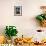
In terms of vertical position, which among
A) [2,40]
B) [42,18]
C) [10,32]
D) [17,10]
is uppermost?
[17,10]

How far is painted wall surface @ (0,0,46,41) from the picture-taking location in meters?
3.19

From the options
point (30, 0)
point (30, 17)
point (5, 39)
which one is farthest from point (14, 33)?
point (30, 0)

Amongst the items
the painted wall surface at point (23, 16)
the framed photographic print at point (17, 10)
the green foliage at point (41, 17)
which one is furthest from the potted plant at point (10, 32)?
the green foliage at point (41, 17)

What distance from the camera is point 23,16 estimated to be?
126 inches

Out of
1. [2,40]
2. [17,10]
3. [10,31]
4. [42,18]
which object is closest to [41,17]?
[42,18]

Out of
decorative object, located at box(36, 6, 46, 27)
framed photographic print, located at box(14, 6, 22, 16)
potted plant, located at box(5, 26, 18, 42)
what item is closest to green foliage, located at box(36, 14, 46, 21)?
decorative object, located at box(36, 6, 46, 27)

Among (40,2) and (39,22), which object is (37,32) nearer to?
(39,22)

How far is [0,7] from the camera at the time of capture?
3189 mm

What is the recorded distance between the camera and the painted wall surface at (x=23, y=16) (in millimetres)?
3186

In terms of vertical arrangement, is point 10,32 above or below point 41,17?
below

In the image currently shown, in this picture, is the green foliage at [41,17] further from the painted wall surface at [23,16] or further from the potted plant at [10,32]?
the potted plant at [10,32]

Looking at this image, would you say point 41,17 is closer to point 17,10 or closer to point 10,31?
point 17,10

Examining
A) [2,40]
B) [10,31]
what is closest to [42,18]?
[10,31]

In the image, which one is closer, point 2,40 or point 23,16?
point 2,40
